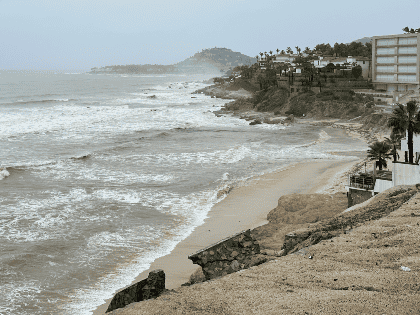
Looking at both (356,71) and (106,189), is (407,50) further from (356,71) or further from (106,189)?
(106,189)

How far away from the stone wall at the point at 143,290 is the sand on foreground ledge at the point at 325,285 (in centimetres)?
29

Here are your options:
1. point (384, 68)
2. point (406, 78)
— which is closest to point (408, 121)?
point (406, 78)

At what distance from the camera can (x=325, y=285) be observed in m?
7.68

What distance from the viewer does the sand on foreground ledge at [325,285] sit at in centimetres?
687

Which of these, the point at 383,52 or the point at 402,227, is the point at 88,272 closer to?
the point at 402,227

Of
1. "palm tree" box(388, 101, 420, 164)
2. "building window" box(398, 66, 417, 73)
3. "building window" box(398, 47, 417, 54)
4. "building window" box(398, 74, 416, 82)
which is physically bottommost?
"palm tree" box(388, 101, 420, 164)

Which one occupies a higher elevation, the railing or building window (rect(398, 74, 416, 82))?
building window (rect(398, 74, 416, 82))

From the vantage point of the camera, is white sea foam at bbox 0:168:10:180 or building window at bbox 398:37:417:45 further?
building window at bbox 398:37:417:45

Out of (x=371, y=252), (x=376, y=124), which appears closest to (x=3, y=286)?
(x=371, y=252)

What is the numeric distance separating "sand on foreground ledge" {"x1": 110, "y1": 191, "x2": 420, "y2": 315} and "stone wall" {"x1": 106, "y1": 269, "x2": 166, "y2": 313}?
29 cm

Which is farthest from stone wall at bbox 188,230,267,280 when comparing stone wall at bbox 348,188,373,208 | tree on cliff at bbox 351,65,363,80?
tree on cliff at bbox 351,65,363,80

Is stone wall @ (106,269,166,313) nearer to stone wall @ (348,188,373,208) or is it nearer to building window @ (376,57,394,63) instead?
stone wall @ (348,188,373,208)

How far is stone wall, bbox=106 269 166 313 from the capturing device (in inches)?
303

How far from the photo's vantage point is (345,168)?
29.6 metres
